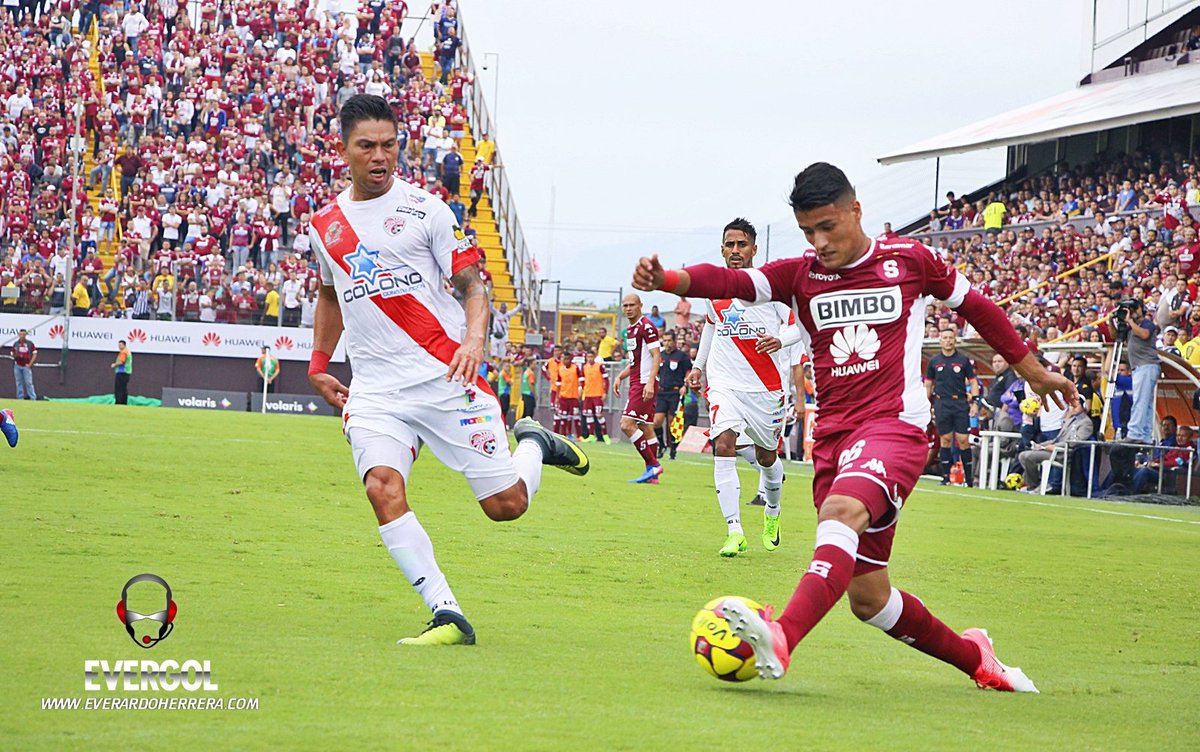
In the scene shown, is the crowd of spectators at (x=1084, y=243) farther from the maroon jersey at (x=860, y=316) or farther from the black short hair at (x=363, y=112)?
the black short hair at (x=363, y=112)

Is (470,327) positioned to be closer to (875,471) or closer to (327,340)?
(327,340)

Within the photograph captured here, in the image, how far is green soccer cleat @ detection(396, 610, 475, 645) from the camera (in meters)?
6.29

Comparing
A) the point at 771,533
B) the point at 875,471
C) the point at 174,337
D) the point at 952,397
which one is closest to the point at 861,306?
the point at 875,471

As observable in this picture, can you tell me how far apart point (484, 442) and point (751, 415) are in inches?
230

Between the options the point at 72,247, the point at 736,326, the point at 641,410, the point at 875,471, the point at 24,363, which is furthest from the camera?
the point at 72,247

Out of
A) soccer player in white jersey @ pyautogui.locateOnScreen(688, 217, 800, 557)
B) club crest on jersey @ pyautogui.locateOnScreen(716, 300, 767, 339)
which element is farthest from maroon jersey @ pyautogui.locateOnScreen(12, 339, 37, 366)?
club crest on jersey @ pyautogui.locateOnScreen(716, 300, 767, 339)

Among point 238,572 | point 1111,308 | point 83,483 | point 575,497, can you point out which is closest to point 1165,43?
point 1111,308

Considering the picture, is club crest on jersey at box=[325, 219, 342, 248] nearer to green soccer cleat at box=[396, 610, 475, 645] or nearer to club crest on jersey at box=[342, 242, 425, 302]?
club crest on jersey at box=[342, 242, 425, 302]

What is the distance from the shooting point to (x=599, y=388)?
112ft

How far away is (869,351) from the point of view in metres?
6.05

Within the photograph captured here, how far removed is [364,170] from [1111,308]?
66.9 feet

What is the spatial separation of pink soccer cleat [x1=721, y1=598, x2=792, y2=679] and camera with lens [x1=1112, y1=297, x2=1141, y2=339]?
17.5m

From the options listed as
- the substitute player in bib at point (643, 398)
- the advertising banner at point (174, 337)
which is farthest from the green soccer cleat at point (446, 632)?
the advertising banner at point (174, 337)

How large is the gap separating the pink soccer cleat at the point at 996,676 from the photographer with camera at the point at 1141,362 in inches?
A: 628
